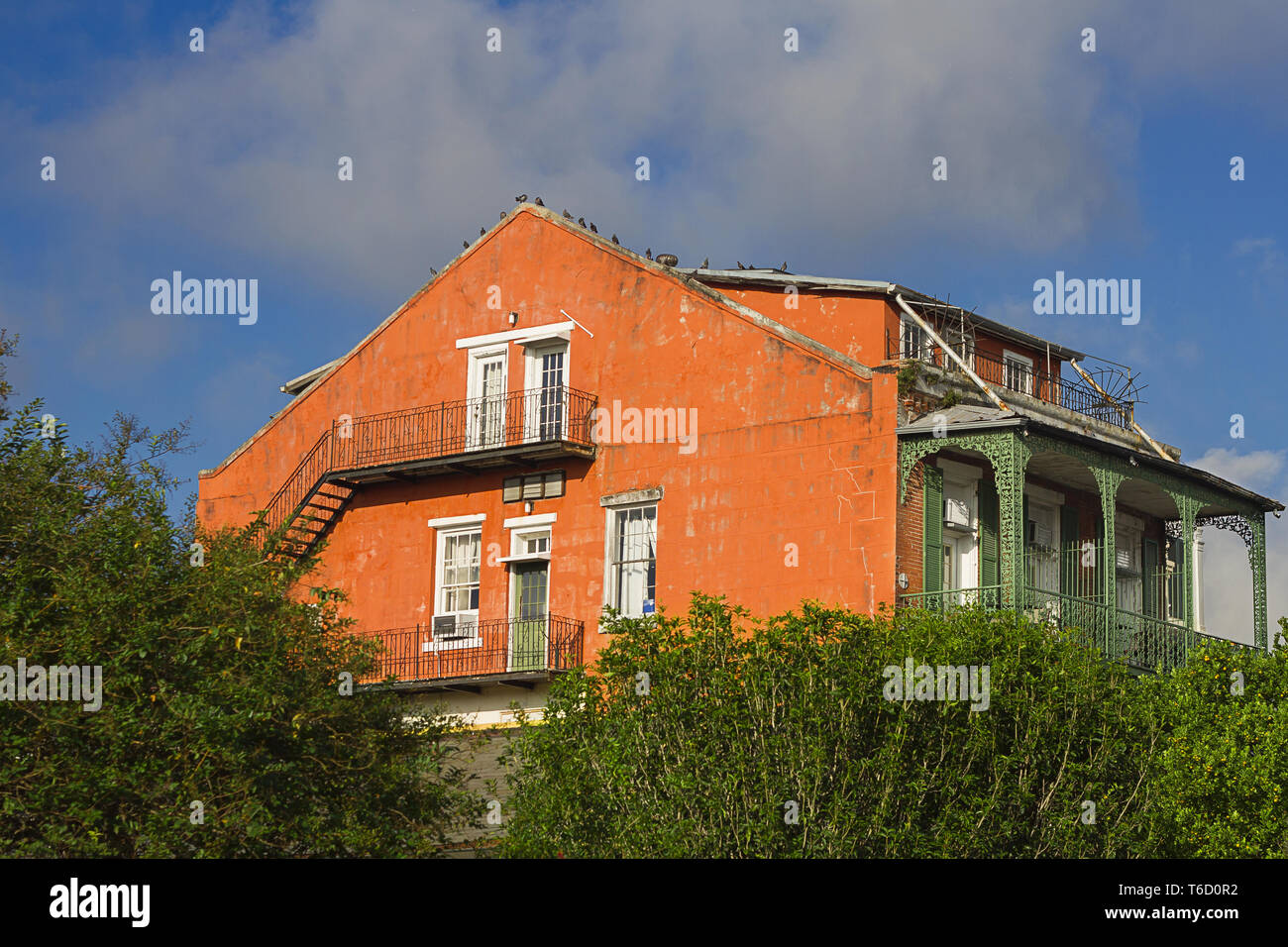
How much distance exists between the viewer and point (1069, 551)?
28812 mm

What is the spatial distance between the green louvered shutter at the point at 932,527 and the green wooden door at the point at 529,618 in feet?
21.8

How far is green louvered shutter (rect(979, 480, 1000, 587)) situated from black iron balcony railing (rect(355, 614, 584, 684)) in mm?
6635

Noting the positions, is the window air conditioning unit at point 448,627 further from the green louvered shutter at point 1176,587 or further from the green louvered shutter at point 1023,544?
the green louvered shutter at point 1176,587

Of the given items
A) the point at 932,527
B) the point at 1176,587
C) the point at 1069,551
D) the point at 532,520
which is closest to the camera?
the point at 932,527

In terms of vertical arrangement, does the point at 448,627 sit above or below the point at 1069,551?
below

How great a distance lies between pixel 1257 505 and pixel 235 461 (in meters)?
19.4

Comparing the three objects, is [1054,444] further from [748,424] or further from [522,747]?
[522,747]

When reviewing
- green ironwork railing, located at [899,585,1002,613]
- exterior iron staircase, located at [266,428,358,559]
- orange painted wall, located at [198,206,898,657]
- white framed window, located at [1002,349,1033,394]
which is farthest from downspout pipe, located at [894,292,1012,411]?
exterior iron staircase, located at [266,428,358,559]

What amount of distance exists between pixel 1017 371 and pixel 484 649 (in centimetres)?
1146

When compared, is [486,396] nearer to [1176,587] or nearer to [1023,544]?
[1023,544]

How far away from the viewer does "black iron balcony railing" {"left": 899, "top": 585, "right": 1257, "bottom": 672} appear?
A: 2419 cm

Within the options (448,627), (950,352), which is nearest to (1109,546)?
(950,352)

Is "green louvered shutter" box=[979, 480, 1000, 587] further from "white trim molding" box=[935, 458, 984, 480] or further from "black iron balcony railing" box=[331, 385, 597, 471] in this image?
"black iron balcony railing" box=[331, 385, 597, 471]
